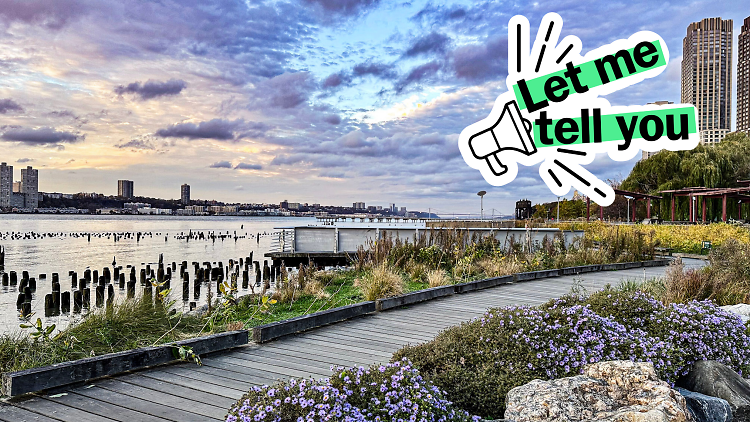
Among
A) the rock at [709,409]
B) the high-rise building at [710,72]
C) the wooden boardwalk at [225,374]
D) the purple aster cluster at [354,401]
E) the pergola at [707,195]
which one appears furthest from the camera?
the high-rise building at [710,72]

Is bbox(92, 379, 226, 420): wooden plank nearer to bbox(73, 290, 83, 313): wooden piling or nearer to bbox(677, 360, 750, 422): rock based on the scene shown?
bbox(677, 360, 750, 422): rock

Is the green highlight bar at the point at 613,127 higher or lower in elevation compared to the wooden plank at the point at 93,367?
higher

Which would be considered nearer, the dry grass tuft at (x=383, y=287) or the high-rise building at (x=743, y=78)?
the dry grass tuft at (x=383, y=287)

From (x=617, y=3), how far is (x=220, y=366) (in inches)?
462

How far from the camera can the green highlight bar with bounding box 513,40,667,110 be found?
24.2ft

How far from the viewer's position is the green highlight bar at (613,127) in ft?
25.5

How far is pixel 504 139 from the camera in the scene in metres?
9.16

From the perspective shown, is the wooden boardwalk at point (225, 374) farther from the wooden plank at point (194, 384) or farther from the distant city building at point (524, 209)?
the distant city building at point (524, 209)

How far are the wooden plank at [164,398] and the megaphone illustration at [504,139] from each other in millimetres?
7156

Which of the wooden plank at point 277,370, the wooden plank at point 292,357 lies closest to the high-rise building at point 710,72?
the wooden plank at point 292,357

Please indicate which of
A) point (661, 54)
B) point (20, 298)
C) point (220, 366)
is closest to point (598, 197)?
point (661, 54)

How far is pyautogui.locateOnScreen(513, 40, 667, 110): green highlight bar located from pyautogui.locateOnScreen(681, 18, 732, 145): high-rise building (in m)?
119

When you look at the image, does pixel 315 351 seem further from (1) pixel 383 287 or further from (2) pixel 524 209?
(2) pixel 524 209

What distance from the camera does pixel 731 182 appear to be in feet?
111
